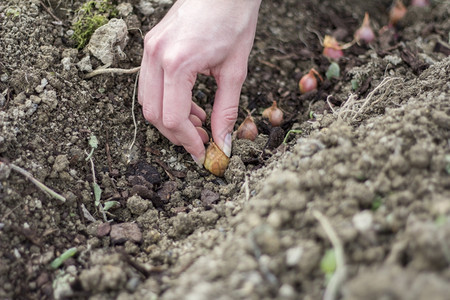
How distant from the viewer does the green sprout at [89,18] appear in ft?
7.02

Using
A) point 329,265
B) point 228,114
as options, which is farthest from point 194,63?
point 329,265

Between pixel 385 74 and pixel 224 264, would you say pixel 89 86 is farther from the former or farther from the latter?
pixel 385 74

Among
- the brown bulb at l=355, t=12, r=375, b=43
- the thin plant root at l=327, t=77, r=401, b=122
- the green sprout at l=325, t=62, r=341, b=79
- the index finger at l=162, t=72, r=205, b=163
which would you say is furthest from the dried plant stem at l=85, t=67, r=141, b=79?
Answer: the brown bulb at l=355, t=12, r=375, b=43

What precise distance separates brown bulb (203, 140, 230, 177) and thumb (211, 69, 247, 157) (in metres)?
0.03

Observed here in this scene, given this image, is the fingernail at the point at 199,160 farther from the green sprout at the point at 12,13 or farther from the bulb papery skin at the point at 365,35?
the bulb papery skin at the point at 365,35

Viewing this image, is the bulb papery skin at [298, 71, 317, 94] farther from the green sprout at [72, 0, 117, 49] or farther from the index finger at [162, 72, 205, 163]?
the green sprout at [72, 0, 117, 49]

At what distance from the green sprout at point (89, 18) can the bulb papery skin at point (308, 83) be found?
1.16 meters

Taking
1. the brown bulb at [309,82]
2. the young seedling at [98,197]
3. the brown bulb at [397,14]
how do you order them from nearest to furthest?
the young seedling at [98,197], the brown bulb at [309,82], the brown bulb at [397,14]

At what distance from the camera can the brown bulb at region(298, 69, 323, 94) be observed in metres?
2.46

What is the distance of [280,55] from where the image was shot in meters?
2.78

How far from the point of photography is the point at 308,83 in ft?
8.09

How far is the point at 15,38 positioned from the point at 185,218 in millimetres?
1227

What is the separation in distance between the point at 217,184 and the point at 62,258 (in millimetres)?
752

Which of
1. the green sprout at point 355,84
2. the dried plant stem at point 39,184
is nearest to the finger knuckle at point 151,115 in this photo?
the dried plant stem at point 39,184
